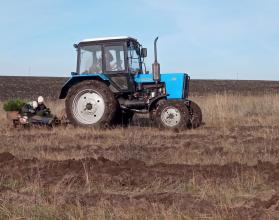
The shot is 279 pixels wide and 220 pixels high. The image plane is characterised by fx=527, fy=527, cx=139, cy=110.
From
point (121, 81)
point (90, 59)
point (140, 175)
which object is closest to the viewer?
point (140, 175)

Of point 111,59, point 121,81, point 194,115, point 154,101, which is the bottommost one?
point 194,115

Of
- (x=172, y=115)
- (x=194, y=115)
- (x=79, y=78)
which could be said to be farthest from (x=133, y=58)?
(x=194, y=115)

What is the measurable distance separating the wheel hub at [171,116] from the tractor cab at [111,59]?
3.39 feet

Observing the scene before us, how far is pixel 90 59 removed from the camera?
12.5 m

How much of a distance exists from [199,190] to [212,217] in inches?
45.3

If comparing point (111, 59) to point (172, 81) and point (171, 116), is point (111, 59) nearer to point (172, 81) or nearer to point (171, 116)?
point (172, 81)

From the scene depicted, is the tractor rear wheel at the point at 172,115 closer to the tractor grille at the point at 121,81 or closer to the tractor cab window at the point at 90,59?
the tractor grille at the point at 121,81

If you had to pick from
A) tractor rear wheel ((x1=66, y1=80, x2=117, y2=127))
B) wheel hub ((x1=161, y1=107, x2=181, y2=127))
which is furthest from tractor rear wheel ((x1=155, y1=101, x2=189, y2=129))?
tractor rear wheel ((x1=66, y1=80, x2=117, y2=127))

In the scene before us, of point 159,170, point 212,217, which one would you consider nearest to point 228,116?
point 159,170

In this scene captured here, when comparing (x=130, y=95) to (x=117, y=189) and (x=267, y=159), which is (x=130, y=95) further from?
(x=117, y=189)

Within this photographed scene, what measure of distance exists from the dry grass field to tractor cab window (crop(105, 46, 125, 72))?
166 centimetres

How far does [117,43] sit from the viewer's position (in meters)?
12.2

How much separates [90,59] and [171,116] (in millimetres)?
2400

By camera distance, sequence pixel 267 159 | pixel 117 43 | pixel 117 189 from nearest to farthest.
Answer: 1. pixel 117 189
2. pixel 267 159
3. pixel 117 43
